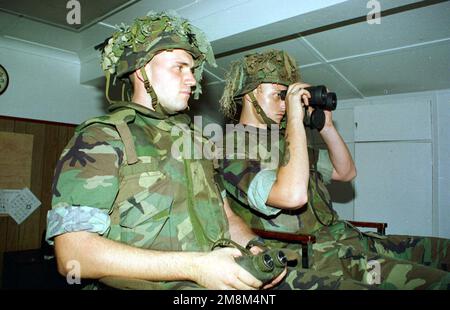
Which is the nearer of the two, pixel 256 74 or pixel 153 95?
pixel 153 95

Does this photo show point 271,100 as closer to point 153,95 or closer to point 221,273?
point 153,95

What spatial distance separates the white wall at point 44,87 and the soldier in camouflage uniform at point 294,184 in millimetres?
2504

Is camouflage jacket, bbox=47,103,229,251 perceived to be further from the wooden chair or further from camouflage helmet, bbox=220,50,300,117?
camouflage helmet, bbox=220,50,300,117

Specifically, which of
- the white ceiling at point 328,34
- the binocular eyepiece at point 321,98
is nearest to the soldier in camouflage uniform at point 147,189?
the binocular eyepiece at point 321,98

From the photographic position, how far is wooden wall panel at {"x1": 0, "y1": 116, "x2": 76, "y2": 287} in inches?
141

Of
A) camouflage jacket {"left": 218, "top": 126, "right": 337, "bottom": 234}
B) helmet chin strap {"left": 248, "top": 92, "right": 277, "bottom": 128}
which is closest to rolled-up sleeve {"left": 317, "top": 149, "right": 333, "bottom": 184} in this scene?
camouflage jacket {"left": 218, "top": 126, "right": 337, "bottom": 234}

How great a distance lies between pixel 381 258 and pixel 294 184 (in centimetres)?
69

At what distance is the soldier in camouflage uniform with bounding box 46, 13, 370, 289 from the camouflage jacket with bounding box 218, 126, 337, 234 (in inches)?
8.6

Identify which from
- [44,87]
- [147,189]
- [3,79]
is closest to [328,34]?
[147,189]

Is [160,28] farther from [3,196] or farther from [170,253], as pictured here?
[3,196]

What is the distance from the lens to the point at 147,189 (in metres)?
1.35

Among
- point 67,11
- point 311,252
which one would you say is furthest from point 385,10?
point 67,11

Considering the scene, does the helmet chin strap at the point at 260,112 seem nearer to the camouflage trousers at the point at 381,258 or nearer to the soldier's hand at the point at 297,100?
the soldier's hand at the point at 297,100
